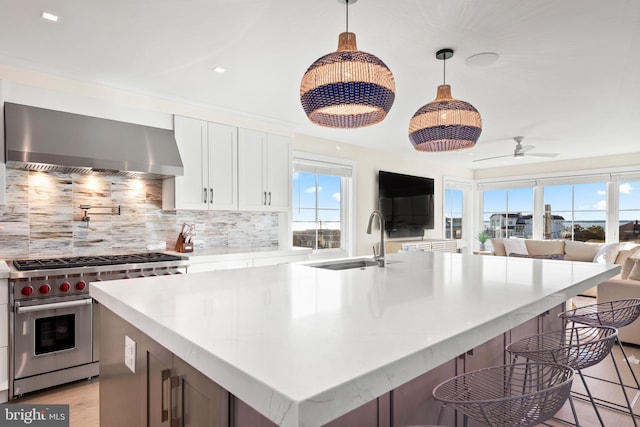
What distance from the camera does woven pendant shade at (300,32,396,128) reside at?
1595mm

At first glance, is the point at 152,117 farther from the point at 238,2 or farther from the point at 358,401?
the point at 358,401

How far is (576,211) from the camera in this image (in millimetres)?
7035

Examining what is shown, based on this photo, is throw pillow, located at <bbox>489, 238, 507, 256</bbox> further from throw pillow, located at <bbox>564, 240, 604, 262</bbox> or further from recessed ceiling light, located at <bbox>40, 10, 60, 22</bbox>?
recessed ceiling light, located at <bbox>40, 10, 60, 22</bbox>

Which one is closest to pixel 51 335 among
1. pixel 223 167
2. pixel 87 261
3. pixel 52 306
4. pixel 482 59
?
pixel 52 306

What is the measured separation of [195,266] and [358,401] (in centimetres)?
289

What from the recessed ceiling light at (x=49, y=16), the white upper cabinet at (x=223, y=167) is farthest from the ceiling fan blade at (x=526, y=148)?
the recessed ceiling light at (x=49, y=16)

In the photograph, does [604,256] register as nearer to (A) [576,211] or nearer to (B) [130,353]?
(A) [576,211]

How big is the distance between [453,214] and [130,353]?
757 centimetres

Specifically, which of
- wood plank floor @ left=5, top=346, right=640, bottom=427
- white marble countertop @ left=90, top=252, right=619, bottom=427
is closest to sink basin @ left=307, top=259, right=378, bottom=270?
white marble countertop @ left=90, top=252, right=619, bottom=427

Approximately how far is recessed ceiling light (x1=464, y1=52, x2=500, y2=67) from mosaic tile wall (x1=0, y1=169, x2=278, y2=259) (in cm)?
279

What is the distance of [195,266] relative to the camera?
3328mm

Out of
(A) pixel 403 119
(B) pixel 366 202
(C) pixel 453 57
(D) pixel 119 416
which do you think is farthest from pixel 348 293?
(B) pixel 366 202

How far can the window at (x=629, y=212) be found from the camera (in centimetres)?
637

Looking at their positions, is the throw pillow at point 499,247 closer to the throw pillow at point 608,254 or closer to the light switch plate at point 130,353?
the throw pillow at point 608,254
